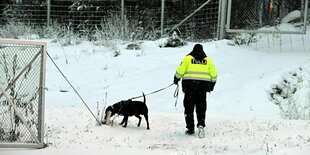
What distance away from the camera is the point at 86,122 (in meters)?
9.45

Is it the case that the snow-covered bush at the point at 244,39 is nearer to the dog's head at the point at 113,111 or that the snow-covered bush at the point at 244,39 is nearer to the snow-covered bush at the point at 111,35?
the snow-covered bush at the point at 111,35

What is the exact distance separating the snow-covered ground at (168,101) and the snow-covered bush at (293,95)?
0.19 m

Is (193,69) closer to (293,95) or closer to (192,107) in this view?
(192,107)

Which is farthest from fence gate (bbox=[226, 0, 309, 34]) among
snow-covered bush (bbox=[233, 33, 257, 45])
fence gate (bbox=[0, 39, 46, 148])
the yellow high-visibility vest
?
fence gate (bbox=[0, 39, 46, 148])

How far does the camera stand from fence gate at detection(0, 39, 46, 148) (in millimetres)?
6938

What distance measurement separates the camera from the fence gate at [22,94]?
273 inches

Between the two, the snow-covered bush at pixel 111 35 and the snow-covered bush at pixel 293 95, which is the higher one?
the snow-covered bush at pixel 111 35

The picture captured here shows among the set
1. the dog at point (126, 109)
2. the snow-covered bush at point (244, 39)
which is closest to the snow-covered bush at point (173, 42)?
the snow-covered bush at point (244, 39)

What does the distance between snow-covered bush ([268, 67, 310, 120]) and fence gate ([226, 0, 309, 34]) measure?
101 inches

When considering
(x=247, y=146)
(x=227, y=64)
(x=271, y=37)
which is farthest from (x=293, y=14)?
(x=247, y=146)

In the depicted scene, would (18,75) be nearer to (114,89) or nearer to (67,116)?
(67,116)

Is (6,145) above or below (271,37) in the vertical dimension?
below

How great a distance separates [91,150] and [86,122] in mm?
2688

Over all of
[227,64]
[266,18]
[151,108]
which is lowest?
[151,108]
